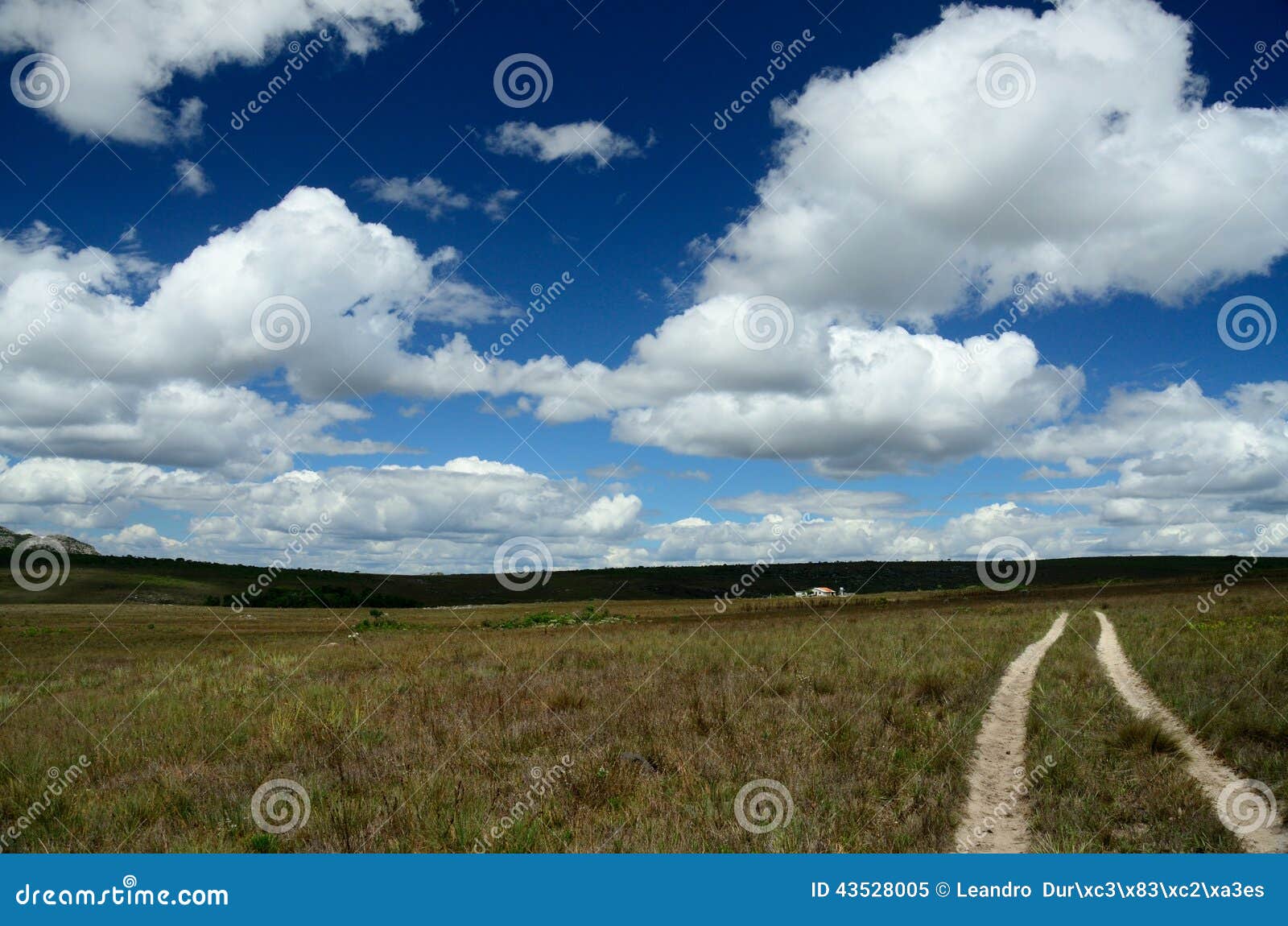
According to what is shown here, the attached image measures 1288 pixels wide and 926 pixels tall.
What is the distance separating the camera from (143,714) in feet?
41.3

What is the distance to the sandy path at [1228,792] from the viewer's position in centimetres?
614

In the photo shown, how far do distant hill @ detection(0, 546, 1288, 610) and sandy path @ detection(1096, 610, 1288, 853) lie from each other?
69.3 metres

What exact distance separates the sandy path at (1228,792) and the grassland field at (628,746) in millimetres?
174

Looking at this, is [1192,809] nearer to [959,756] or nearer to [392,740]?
[959,756]

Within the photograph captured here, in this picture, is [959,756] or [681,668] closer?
[959,756]

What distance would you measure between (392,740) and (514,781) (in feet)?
8.42

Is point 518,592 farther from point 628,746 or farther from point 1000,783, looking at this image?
point 1000,783

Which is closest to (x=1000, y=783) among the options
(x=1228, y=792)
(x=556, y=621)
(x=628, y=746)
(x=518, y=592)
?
(x=1228, y=792)

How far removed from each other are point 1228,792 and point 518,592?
145 m

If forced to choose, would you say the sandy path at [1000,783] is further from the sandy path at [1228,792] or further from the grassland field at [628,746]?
the sandy path at [1228,792]

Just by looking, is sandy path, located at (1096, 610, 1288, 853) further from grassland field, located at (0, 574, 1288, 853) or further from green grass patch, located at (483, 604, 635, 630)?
green grass patch, located at (483, 604, 635, 630)

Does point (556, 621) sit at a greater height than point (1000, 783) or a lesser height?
greater

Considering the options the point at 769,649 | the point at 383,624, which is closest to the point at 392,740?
the point at 769,649

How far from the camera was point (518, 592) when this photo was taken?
146750mm
